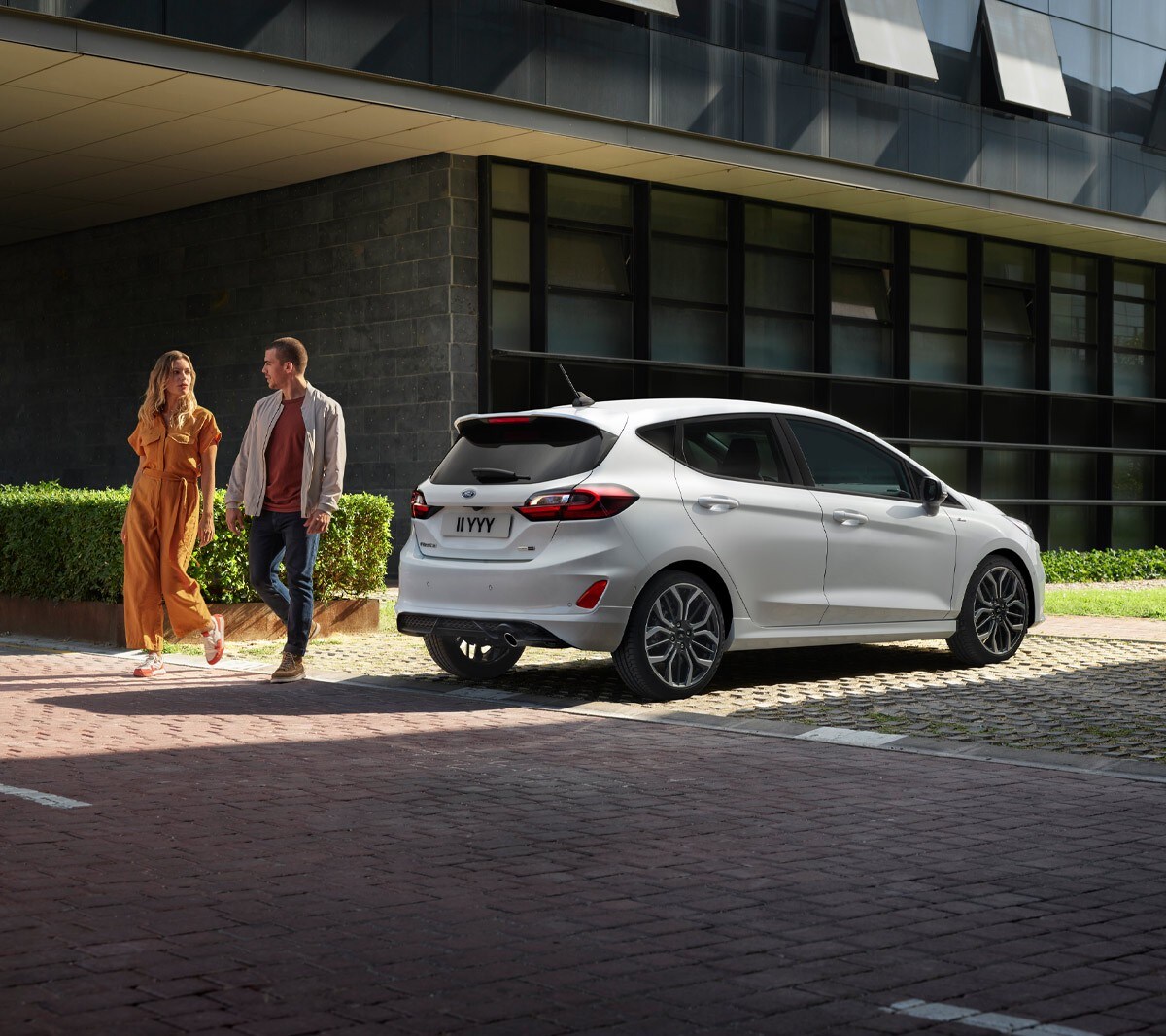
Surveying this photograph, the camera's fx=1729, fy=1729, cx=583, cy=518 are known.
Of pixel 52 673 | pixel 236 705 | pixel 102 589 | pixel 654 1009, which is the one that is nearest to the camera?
pixel 654 1009

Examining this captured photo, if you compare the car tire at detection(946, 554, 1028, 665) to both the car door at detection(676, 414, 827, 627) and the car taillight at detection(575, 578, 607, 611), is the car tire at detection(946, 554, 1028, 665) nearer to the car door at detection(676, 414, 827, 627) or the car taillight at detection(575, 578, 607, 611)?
the car door at detection(676, 414, 827, 627)

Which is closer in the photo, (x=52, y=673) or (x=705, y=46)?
(x=52, y=673)

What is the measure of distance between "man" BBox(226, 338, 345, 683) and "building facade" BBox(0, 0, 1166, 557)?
213 inches

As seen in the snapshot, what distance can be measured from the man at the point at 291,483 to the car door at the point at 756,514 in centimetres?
225

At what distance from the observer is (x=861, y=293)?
2358 centimetres

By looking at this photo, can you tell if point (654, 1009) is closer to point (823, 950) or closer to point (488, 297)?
point (823, 950)

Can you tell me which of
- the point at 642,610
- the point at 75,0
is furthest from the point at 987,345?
the point at 642,610

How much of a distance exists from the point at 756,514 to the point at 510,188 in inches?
406

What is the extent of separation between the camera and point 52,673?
11.1 meters

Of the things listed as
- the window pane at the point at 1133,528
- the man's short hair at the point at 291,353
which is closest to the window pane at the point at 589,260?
the man's short hair at the point at 291,353

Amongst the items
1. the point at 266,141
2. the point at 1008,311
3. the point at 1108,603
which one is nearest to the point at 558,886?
the point at 266,141

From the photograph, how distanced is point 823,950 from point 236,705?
18.2 ft

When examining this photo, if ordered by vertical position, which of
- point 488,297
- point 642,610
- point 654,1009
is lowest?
point 654,1009

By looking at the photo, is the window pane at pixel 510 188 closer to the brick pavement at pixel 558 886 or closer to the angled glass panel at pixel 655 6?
the angled glass panel at pixel 655 6
